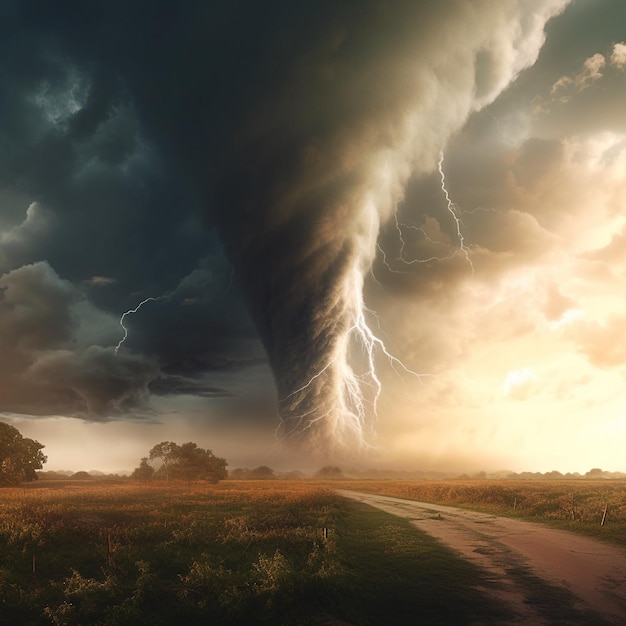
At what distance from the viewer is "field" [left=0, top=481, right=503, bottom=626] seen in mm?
12547

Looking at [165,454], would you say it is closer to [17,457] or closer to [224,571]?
[17,457]

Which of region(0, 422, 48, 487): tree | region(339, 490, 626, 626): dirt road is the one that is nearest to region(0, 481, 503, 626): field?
region(339, 490, 626, 626): dirt road

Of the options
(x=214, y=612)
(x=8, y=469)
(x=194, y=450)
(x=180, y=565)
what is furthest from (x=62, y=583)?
(x=194, y=450)

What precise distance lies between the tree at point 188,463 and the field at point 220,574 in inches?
2315

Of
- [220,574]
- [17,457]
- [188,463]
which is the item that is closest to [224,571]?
[220,574]

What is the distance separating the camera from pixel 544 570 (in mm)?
17188

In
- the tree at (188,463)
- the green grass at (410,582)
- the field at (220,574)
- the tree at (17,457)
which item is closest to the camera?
the field at (220,574)

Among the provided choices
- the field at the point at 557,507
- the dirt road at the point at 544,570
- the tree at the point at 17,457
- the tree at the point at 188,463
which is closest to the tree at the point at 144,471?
the tree at the point at 188,463

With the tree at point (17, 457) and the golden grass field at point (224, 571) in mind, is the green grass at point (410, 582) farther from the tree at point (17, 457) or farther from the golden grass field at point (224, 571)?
the tree at point (17, 457)

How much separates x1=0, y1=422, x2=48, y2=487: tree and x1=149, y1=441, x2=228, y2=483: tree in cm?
2466

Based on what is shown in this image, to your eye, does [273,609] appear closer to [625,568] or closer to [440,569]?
[440,569]

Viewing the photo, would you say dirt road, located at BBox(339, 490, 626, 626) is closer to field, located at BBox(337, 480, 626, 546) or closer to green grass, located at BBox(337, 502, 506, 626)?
green grass, located at BBox(337, 502, 506, 626)

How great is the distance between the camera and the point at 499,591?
14680 mm

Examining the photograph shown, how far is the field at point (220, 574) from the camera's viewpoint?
12547mm
